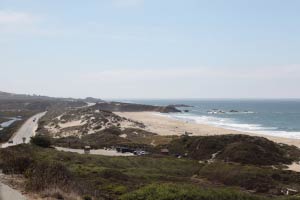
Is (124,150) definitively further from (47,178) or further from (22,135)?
(47,178)

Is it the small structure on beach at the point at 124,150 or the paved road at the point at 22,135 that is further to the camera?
the paved road at the point at 22,135

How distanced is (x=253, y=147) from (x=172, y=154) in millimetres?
10909

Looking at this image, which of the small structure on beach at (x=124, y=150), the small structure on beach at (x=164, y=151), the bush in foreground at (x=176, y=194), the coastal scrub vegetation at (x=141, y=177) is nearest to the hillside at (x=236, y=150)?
the small structure on beach at (x=164, y=151)

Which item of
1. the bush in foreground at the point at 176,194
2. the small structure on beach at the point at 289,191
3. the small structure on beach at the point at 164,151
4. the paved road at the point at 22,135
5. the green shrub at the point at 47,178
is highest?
the green shrub at the point at 47,178

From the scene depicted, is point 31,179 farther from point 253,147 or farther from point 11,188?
point 253,147

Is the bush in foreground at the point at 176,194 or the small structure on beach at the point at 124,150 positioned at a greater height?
the bush in foreground at the point at 176,194

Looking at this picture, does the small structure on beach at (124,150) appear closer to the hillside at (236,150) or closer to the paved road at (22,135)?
the hillside at (236,150)

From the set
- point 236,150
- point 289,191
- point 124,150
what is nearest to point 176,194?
point 289,191

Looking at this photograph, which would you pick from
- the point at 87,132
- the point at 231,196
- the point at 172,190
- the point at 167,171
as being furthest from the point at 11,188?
the point at 87,132

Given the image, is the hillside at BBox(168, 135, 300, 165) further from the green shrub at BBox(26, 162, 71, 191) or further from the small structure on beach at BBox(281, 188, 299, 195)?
the green shrub at BBox(26, 162, 71, 191)

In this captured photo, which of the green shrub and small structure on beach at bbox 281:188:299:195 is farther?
small structure on beach at bbox 281:188:299:195

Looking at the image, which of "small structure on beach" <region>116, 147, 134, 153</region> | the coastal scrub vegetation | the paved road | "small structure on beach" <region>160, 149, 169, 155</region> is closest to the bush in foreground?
the coastal scrub vegetation

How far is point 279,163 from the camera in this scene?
166ft

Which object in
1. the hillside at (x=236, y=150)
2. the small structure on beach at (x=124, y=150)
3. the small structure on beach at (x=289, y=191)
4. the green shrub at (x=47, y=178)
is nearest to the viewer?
the green shrub at (x=47, y=178)
